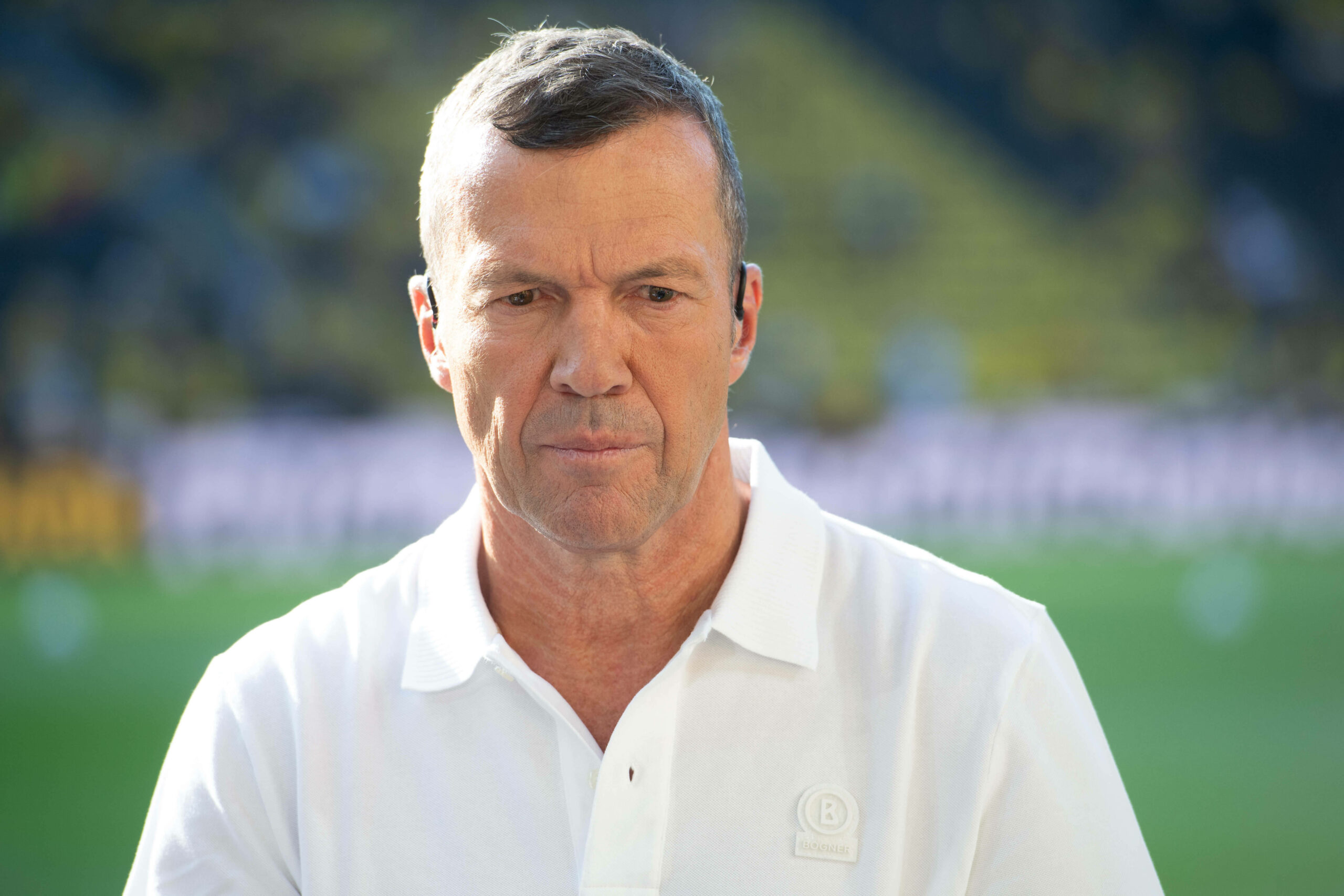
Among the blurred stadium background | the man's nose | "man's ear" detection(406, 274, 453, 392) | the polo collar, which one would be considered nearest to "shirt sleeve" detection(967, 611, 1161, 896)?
the polo collar

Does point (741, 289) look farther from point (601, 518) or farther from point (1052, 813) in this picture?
point (1052, 813)

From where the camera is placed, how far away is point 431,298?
114 centimetres

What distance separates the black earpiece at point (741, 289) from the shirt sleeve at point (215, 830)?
17.0 inches

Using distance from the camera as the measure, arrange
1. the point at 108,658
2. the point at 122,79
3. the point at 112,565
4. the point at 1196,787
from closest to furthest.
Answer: the point at 1196,787, the point at 108,658, the point at 112,565, the point at 122,79

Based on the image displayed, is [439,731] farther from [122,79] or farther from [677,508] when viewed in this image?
[122,79]

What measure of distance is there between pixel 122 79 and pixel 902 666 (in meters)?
7.78

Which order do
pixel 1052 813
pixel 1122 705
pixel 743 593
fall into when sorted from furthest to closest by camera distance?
pixel 1122 705, pixel 743 593, pixel 1052 813

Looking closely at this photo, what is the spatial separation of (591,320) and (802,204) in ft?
25.0

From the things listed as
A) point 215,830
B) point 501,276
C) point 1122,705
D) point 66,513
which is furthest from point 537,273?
point 66,513

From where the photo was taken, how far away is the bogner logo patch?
3.23 ft

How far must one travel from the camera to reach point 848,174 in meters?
8.41

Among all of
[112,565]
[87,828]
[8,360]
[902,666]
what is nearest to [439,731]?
[902,666]

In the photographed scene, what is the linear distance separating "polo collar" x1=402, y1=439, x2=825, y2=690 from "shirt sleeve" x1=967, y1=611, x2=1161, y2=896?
0.56ft

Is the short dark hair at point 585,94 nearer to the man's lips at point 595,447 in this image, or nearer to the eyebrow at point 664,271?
the eyebrow at point 664,271
